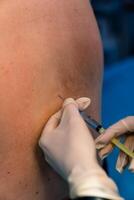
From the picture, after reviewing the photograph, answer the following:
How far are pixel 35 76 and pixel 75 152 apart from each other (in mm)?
177

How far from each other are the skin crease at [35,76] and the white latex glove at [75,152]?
0.03 meters

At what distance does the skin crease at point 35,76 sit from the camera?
0.63m

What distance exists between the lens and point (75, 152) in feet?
1.87

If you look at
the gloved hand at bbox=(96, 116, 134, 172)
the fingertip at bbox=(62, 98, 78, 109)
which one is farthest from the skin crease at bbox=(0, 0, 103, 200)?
the gloved hand at bbox=(96, 116, 134, 172)

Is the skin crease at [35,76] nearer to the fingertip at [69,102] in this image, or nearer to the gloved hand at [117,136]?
the fingertip at [69,102]

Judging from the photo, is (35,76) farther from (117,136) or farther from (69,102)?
(117,136)

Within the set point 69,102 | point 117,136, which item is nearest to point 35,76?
point 69,102

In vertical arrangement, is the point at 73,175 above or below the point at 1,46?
below

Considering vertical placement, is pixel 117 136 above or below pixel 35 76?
below

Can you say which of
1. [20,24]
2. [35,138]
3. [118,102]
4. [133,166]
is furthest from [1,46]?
[118,102]

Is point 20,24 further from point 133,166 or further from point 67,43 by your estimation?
point 133,166

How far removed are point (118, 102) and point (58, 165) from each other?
0.68 metres

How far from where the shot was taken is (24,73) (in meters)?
0.65

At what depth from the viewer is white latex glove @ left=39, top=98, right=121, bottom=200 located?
0.50 meters
